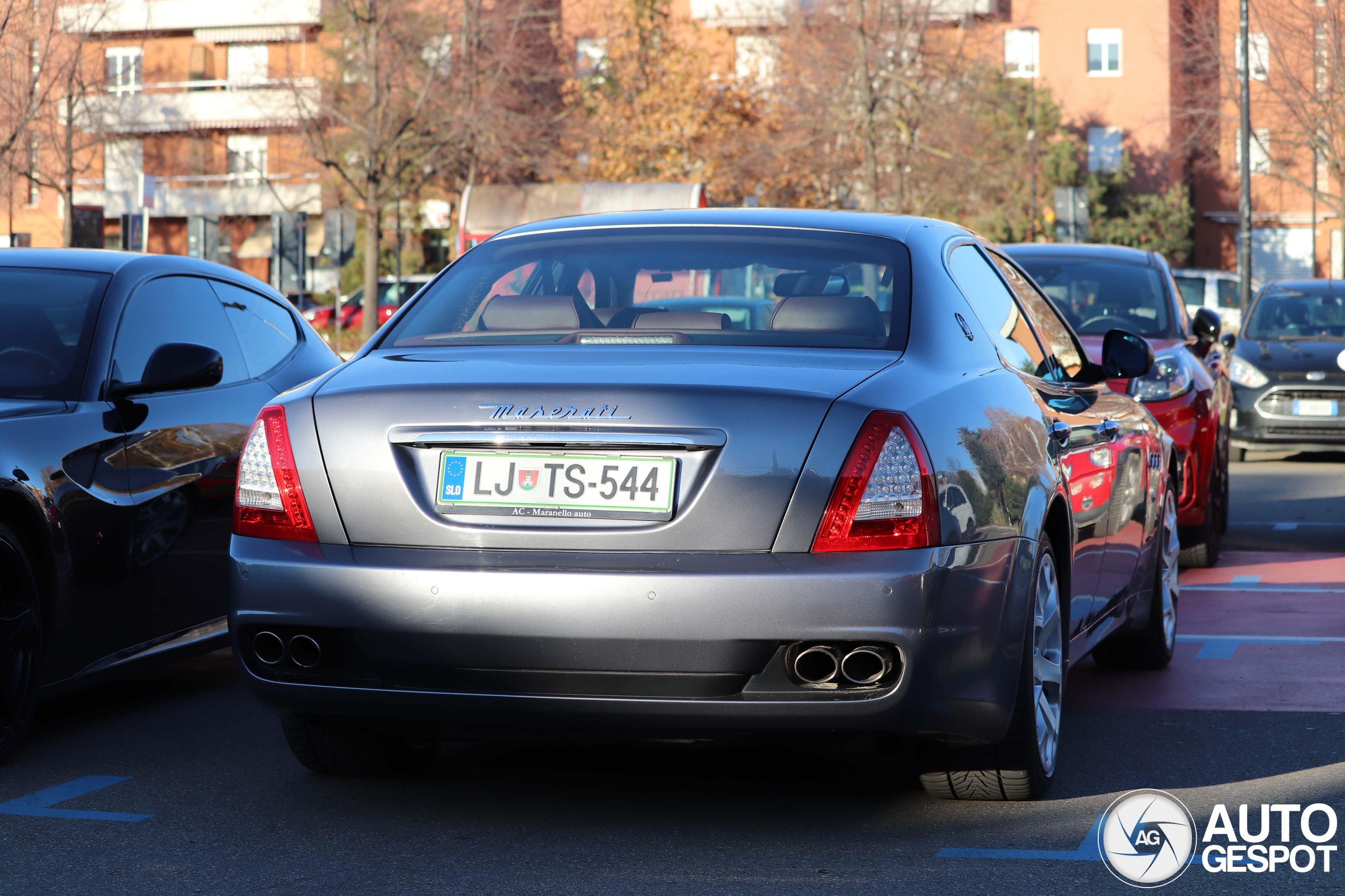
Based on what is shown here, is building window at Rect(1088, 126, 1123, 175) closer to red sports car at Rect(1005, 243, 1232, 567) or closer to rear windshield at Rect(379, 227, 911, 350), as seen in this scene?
red sports car at Rect(1005, 243, 1232, 567)

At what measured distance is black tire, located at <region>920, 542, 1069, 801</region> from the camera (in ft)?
14.0

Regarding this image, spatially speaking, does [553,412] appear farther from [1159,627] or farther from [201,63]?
[201,63]

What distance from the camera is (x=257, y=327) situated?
6812 millimetres

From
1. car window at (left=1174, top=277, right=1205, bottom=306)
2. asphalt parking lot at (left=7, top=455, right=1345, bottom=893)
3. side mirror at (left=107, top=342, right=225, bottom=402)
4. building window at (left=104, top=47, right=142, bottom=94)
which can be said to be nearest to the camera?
asphalt parking lot at (left=7, top=455, right=1345, bottom=893)

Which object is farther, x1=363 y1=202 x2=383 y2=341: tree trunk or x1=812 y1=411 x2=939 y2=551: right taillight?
x1=363 y1=202 x2=383 y2=341: tree trunk

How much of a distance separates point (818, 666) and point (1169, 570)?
10.6ft

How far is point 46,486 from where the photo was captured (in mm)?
5148

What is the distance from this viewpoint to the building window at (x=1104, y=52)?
54.9m

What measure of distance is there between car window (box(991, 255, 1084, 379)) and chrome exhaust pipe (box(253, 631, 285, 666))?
2.44 m

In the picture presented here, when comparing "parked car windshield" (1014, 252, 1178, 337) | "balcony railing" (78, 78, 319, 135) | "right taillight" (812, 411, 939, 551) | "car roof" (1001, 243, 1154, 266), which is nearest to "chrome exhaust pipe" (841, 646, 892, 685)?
"right taillight" (812, 411, 939, 551)

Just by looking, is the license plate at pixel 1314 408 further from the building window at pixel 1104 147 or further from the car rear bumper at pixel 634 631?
the building window at pixel 1104 147

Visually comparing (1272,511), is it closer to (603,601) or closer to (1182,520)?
(1182,520)

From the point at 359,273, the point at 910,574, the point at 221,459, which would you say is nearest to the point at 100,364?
the point at 221,459

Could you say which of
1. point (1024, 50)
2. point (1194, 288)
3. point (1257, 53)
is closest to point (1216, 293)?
point (1194, 288)
